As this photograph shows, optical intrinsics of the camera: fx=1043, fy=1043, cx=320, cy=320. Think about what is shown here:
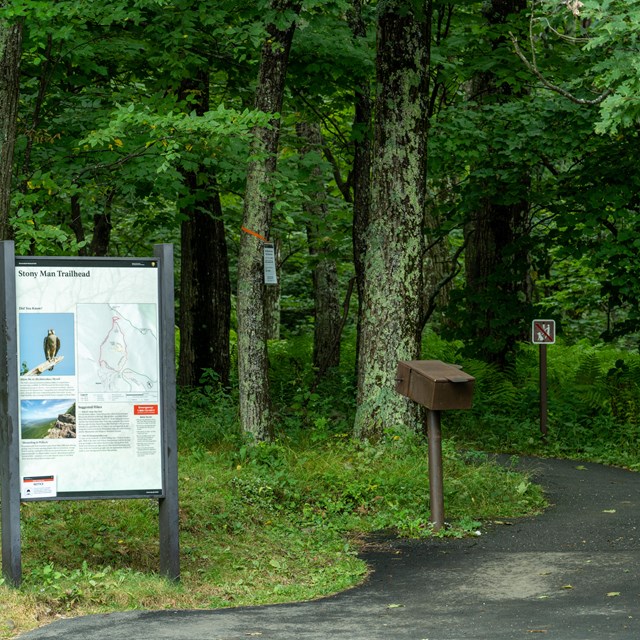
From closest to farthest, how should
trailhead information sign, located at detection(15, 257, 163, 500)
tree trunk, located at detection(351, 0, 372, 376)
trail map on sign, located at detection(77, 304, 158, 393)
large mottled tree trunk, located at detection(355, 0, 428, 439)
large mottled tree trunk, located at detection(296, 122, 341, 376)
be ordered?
1. trailhead information sign, located at detection(15, 257, 163, 500)
2. trail map on sign, located at detection(77, 304, 158, 393)
3. large mottled tree trunk, located at detection(355, 0, 428, 439)
4. tree trunk, located at detection(351, 0, 372, 376)
5. large mottled tree trunk, located at detection(296, 122, 341, 376)

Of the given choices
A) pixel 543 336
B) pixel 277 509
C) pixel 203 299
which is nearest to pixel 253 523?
pixel 277 509

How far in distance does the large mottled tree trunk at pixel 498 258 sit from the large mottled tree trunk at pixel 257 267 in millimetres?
5950

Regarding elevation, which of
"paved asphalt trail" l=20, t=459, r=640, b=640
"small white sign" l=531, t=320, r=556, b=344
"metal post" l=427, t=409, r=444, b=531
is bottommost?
"paved asphalt trail" l=20, t=459, r=640, b=640

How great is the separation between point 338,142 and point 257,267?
8.70 metres

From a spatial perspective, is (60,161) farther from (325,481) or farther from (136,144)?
(325,481)

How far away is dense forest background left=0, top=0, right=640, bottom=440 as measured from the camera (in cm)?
1100

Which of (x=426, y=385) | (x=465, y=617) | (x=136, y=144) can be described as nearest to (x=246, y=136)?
(x=136, y=144)

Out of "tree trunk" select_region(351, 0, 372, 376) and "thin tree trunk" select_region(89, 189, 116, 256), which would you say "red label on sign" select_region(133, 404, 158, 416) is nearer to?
"tree trunk" select_region(351, 0, 372, 376)

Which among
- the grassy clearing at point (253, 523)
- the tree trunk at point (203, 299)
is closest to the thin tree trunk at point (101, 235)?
the tree trunk at point (203, 299)

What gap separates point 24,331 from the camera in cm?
706

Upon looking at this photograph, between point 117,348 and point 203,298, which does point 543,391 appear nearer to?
point 203,298

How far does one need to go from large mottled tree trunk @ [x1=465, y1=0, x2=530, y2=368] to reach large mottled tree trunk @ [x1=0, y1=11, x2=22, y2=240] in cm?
868

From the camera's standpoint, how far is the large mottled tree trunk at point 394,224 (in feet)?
39.7

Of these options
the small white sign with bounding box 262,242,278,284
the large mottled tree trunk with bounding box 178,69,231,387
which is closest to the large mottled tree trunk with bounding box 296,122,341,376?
the large mottled tree trunk with bounding box 178,69,231,387
